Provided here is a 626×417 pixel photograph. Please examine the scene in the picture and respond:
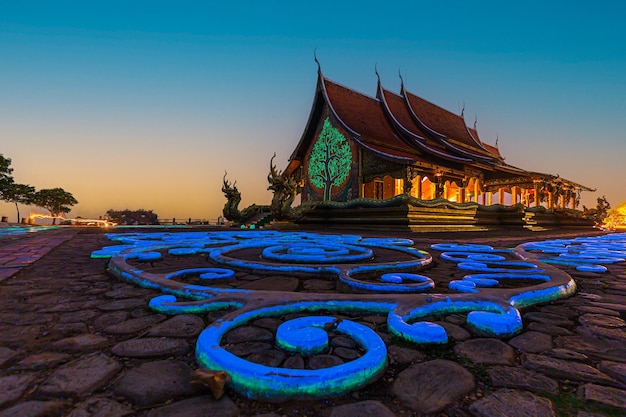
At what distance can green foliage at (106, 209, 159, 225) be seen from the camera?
27609 mm

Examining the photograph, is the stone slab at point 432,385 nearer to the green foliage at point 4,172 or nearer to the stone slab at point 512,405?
the stone slab at point 512,405

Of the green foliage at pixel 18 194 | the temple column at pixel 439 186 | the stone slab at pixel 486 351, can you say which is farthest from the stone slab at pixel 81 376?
the green foliage at pixel 18 194

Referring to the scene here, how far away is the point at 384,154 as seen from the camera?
38.3 ft

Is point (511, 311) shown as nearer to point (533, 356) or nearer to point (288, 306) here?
point (533, 356)

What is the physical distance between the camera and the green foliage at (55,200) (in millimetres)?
35938

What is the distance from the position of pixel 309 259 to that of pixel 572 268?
2552mm

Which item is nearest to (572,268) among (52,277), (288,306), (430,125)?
(288,306)

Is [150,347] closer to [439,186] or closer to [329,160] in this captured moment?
[329,160]

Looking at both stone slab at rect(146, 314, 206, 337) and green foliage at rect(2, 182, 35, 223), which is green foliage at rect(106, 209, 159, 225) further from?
stone slab at rect(146, 314, 206, 337)

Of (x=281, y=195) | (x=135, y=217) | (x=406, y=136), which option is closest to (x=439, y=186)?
(x=406, y=136)

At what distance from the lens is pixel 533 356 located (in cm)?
112

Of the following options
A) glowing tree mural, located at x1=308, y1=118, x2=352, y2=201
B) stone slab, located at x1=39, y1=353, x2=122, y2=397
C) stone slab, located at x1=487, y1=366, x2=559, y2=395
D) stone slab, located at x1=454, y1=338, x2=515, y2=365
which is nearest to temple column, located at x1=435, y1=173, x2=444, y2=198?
glowing tree mural, located at x1=308, y1=118, x2=352, y2=201

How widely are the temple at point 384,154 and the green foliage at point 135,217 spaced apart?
55.3ft

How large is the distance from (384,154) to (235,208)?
24.5 feet
